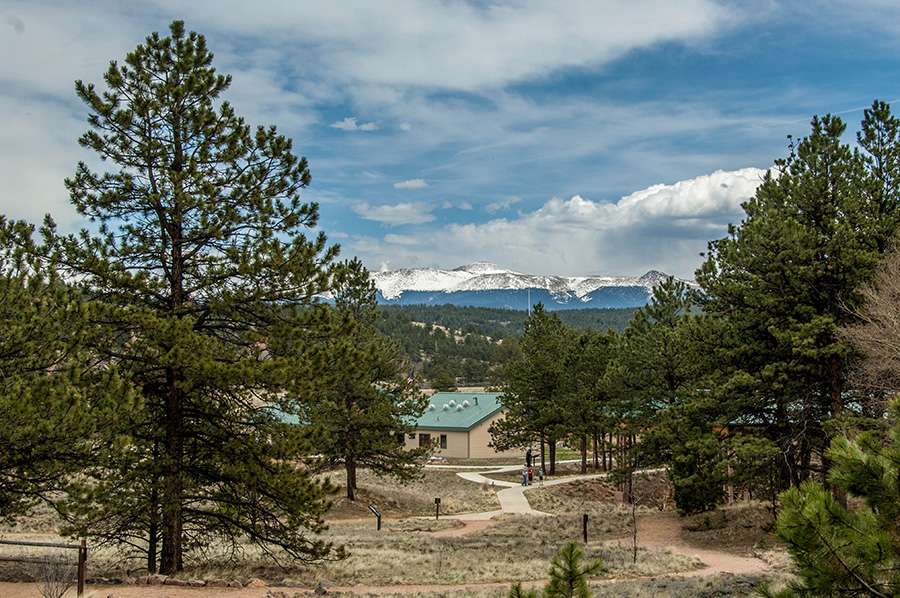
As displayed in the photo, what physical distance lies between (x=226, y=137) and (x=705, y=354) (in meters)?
14.4

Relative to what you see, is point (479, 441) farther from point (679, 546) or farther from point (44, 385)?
point (44, 385)

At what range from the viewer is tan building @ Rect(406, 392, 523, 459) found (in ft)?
180

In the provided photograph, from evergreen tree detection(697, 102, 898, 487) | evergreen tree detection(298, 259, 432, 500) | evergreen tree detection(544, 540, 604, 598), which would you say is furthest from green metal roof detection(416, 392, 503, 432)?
evergreen tree detection(544, 540, 604, 598)

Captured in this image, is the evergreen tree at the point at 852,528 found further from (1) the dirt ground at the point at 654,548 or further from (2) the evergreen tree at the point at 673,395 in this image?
(2) the evergreen tree at the point at 673,395

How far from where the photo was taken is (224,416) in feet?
40.7

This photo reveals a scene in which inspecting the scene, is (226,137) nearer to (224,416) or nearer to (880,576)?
(224,416)

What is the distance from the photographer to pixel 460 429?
5453cm

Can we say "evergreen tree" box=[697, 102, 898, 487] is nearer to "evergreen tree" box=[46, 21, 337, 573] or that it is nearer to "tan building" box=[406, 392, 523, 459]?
"evergreen tree" box=[46, 21, 337, 573]

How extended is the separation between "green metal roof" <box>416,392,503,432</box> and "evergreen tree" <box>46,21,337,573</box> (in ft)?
137

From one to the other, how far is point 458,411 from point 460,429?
3390mm

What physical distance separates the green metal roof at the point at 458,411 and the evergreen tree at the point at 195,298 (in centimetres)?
4175

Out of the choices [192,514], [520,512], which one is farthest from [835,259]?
[520,512]

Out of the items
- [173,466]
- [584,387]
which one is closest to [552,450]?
[584,387]

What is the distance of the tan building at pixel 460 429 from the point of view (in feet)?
180
